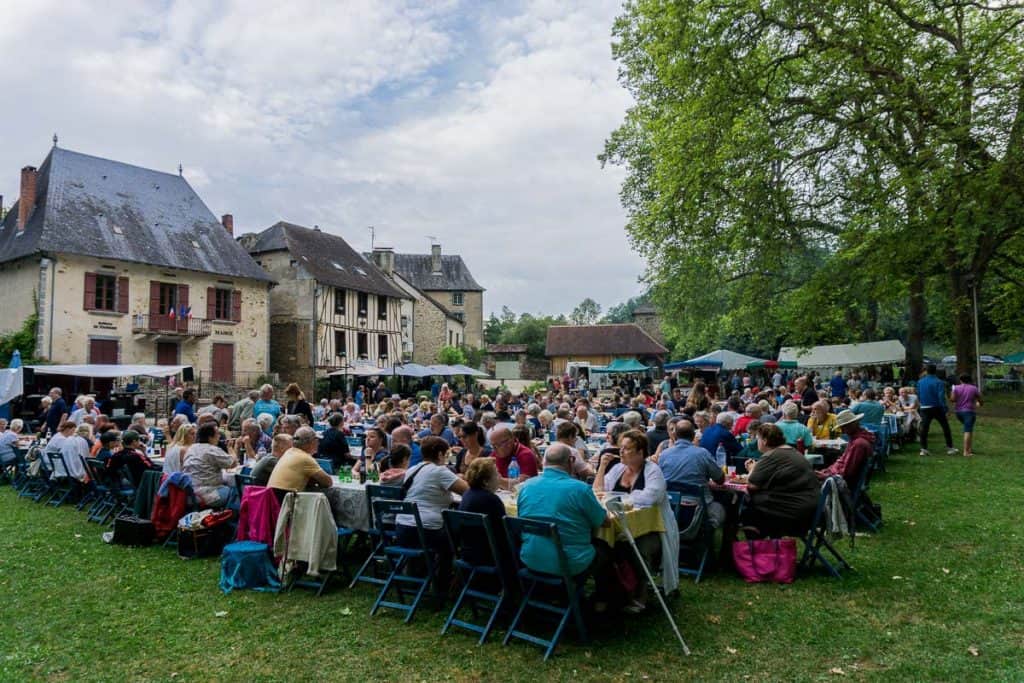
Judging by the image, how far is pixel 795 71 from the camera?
1511 cm

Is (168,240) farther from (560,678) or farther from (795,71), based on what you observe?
(560,678)

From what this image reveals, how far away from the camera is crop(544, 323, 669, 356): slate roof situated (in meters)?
49.8

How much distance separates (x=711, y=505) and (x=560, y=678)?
7.77 feet

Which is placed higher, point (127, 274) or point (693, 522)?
point (127, 274)

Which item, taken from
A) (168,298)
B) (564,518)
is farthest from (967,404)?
(168,298)

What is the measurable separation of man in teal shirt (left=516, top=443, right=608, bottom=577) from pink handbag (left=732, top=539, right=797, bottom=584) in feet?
5.91

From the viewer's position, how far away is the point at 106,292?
24.7 m

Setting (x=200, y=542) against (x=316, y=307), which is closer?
(x=200, y=542)

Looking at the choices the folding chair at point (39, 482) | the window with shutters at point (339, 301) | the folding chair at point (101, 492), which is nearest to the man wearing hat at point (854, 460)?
the folding chair at point (101, 492)

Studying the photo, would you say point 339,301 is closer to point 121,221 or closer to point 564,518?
point 121,221

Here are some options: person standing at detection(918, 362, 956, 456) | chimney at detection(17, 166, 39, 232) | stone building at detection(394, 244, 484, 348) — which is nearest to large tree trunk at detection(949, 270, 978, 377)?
person standing at detection(918, 362, 956, 456)

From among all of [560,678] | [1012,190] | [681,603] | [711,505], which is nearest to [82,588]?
[560,678]

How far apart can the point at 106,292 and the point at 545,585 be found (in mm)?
25479

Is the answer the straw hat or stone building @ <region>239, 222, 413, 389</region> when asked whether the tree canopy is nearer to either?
the straw hat
